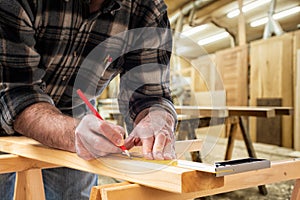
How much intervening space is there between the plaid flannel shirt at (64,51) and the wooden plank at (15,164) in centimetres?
7

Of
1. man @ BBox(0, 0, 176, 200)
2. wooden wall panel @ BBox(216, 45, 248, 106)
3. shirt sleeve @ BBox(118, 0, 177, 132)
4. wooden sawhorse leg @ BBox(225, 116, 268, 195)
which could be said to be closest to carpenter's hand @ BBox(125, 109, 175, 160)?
man @ BBox(0, 0, 176, 200)

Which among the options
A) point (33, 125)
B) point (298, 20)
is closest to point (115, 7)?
point (33, 125)

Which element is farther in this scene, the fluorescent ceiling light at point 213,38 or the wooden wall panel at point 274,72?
the fluorescent ceiling light at point 213,38

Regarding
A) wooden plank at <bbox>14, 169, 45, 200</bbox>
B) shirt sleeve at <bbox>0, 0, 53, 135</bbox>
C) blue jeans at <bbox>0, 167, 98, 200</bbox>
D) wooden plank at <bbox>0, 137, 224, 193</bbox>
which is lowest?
blue jeans at <bbox>0, 167, 98, 200</bbox>

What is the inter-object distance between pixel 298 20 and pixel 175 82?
17.2ft

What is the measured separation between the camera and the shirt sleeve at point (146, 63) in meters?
0.86

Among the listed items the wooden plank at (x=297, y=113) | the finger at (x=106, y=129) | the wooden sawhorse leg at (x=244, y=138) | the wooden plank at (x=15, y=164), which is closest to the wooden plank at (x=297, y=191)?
the finger at (x=106, y=129)

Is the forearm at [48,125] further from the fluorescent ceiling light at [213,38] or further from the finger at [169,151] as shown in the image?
the fluorescent ceiling light at [213,38]

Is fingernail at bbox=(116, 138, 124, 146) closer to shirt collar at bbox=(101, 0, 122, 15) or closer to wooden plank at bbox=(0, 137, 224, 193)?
wooden plank at bbox=(0, 137, 224, 193)

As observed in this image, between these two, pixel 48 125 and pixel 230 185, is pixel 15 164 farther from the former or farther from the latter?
pixel 230 185

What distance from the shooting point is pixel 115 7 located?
2.74 ft

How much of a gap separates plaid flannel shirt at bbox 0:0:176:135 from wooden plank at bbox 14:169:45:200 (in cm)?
12

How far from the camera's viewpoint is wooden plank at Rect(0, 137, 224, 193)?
17.3 inches

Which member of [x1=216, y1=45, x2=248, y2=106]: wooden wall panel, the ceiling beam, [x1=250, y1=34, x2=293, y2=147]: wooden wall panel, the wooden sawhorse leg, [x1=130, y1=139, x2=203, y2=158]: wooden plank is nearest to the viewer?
[x1=130, y1=139, x2=203, y2=158]: wooden plank
